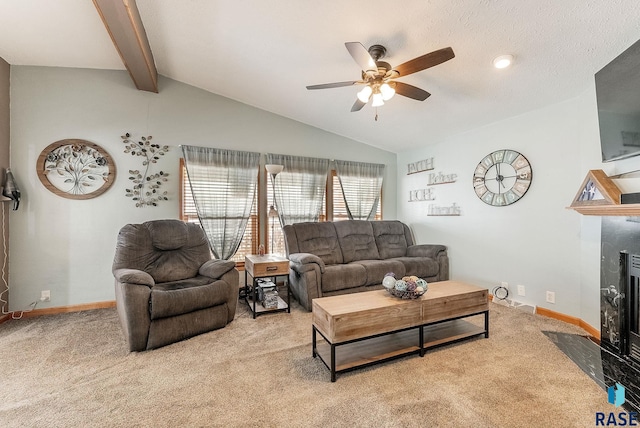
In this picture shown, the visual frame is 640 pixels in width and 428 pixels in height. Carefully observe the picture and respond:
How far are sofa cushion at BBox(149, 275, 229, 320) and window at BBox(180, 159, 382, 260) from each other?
1217mm

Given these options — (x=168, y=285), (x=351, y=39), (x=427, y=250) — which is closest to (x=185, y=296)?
(x=168, y=285)

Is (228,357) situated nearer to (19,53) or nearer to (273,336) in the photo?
(273,336)

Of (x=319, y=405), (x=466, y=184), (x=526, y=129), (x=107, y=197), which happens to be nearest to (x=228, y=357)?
(x=319, y=405)

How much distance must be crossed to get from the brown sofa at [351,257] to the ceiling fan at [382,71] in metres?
1.96

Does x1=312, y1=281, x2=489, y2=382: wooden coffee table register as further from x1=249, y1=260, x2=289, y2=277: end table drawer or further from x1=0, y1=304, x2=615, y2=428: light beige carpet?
x1=249, y1=260, x2=289, y2=277: end table drawer

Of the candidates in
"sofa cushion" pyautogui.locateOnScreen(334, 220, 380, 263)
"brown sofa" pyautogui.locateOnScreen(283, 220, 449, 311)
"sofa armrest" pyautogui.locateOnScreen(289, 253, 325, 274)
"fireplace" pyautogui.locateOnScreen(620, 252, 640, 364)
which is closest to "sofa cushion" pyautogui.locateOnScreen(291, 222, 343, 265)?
"brown sofa" pyautogui.locateOnScreen(283, 220, 449, 311)

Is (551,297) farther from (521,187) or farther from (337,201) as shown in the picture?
(337,201)

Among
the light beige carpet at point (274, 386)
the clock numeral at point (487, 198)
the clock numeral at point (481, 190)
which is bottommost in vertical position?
the light beige carpet at point (274, 386)

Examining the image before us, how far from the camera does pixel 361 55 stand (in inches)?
81.0

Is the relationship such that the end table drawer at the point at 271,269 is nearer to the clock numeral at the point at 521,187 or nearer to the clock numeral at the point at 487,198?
the clock numeral at the point at 487,198

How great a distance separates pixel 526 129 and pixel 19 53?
5699mm

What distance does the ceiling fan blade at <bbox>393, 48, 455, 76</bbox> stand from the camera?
6.28 ft

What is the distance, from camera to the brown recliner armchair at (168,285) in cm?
236

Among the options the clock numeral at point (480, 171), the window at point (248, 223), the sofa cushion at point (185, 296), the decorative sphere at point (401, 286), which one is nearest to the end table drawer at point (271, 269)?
the sofa cushion at point (185, 296)
